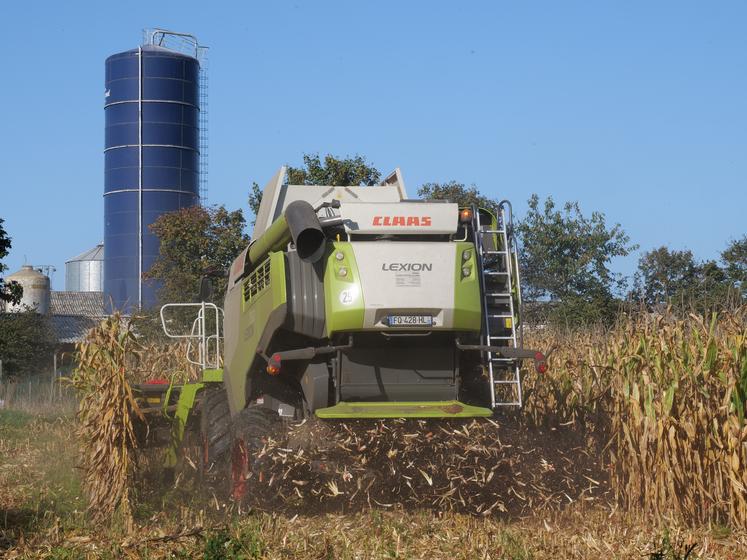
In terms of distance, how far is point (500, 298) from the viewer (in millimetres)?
9594

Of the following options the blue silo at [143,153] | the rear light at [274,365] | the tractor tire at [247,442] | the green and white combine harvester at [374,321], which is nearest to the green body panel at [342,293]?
the green and white combine harvester at [374,321]

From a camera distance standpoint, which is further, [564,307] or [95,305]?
[95,305]

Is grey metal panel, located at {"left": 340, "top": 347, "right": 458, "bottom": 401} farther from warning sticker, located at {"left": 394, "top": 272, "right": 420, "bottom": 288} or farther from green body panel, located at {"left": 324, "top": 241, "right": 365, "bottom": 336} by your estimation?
warning sticker, located at {"left": 394, "top": 272, "right": 420, "bottom": 288}

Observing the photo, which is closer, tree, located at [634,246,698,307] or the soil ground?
the soil ground

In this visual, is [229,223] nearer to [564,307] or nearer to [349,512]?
[564,307]

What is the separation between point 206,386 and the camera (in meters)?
11.1

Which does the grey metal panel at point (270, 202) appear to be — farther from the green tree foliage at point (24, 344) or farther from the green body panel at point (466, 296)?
the green tree foliage at point (24, 344)

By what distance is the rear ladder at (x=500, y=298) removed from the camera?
9344mm

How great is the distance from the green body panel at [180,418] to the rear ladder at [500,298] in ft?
10.9

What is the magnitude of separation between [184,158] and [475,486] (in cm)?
6085

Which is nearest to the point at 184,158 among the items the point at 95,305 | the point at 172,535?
the point at 95,305

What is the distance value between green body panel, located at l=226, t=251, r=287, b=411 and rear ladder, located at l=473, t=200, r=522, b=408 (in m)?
1.83

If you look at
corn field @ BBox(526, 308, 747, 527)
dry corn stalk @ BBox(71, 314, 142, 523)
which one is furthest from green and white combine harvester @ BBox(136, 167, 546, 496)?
corn field @ BBox(526, 308, 747, 527)

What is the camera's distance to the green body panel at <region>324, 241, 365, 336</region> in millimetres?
8484
